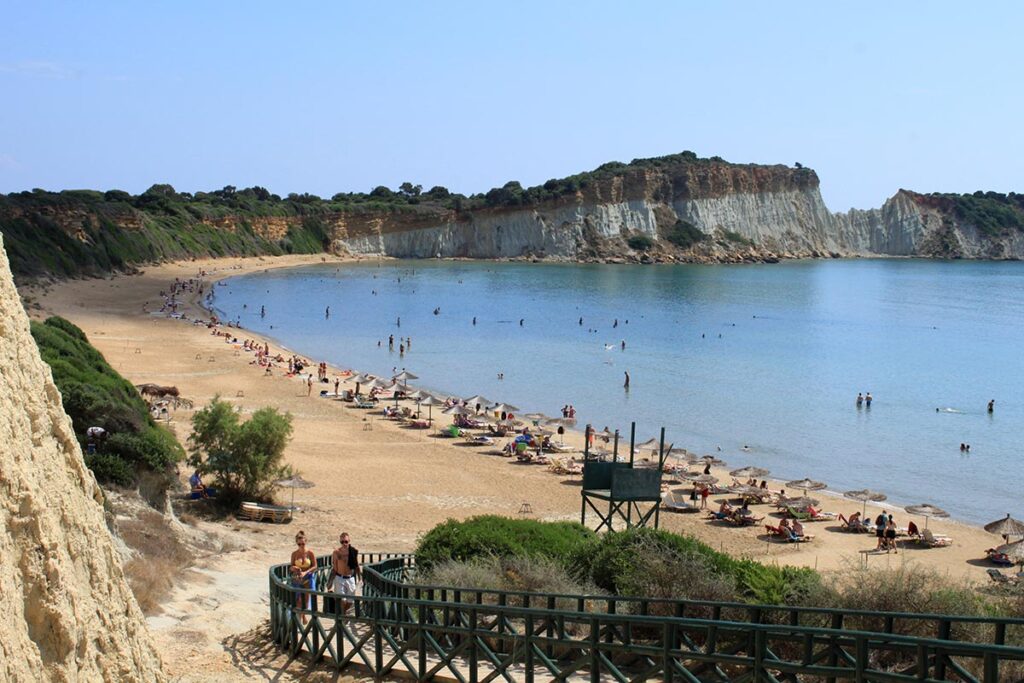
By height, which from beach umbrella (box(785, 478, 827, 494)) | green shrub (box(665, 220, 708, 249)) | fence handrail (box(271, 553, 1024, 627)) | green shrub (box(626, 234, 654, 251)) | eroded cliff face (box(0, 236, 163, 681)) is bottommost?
beach umbrella (box(785, 478, 827, 494))

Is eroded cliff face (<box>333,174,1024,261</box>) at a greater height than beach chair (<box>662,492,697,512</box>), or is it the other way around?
eroded cliff face (<box>333,174,1024,261</box>)

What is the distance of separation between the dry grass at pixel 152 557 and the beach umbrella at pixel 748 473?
1847 cm

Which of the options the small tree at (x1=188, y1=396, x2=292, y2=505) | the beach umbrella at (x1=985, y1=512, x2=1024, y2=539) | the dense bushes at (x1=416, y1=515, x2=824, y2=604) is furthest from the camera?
the beach umbrella at (x1=985, y1=512, x2=1024, y2=539)

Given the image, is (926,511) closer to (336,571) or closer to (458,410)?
(458,410)

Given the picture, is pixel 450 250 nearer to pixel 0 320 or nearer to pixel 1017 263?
pixel 1017 263

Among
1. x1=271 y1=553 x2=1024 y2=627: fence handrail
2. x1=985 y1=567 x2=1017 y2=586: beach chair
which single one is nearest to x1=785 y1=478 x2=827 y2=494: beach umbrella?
x1=985 y1=567 x2=1017 y2=586: beach chair

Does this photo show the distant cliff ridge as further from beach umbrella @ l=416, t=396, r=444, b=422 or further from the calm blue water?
beach umbrella @ l=416, t=396, r=444, b=422

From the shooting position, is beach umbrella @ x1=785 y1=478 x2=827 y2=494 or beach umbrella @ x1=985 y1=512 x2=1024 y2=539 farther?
beach umbrella @ x1=785 y1=478 x2=827 y2=494

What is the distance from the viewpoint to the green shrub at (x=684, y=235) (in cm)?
15938

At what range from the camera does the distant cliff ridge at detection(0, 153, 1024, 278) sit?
12169 cm

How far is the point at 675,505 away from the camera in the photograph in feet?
88.3

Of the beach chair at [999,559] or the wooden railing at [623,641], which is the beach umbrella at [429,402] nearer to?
the beach chair at [999,559]

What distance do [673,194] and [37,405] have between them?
161678mm

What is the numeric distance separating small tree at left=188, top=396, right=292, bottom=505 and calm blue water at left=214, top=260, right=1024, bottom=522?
16638 mm
